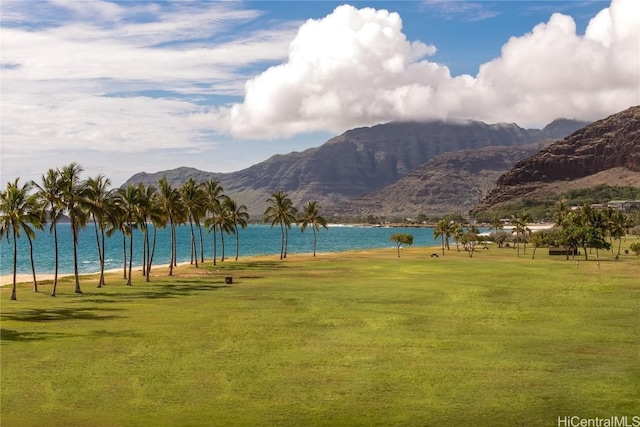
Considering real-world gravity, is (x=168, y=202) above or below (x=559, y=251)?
above

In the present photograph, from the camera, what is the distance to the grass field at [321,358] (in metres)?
25.2

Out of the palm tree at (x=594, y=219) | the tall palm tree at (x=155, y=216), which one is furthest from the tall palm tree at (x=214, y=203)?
the palm tree at (x=594, y=219)

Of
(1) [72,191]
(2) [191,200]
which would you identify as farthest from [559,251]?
(1) [72,191]

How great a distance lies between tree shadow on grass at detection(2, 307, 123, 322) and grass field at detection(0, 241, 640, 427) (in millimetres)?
165

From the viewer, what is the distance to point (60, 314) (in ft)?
164

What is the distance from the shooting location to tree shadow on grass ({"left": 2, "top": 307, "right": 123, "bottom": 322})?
47.5 meters

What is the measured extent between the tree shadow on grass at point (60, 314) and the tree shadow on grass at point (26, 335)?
5.95 meters

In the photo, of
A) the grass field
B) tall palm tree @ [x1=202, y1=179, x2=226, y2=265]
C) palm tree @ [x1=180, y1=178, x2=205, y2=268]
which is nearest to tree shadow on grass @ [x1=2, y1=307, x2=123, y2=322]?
the grass field

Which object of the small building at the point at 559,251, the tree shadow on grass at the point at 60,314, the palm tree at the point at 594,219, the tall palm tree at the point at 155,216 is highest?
the tall palm tree at the point at 155,216

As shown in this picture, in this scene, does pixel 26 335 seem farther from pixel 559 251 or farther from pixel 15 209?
pixel 559 251

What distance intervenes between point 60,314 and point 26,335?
32.5ft

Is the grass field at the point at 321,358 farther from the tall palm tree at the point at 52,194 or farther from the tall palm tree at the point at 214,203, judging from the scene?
the tall palm tree at the point at 214,203

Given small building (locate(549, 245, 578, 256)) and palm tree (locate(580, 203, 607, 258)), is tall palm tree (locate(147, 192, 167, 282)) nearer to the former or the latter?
small building (locate(549, 245, 578, 256))

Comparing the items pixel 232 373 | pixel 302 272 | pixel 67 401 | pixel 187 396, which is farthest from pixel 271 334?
pixel 302 272
